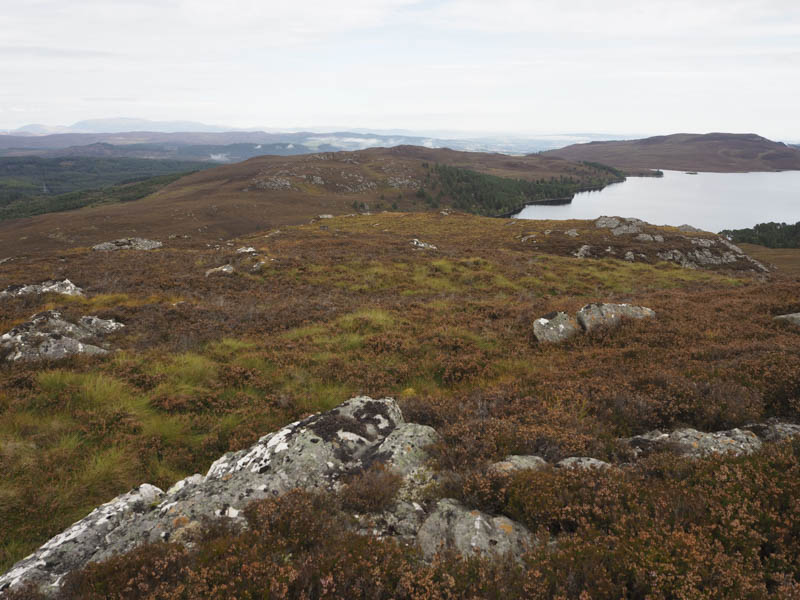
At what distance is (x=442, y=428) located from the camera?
23.3ft

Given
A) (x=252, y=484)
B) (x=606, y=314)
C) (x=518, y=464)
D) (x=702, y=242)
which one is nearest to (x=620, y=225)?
(x=702, y=242)

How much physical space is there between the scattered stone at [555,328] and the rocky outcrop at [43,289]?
21841mm

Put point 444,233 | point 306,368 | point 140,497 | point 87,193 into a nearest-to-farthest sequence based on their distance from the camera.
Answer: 1. point 140,497
2. point 306,368
3. point 444,233
4. point 87,193

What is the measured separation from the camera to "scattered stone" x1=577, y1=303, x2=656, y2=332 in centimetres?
1287

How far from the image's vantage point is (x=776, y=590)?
10.7 ft

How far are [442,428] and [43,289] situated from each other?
21963 millimetres

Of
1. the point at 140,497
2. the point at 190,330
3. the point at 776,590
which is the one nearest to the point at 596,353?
the point at 776,590

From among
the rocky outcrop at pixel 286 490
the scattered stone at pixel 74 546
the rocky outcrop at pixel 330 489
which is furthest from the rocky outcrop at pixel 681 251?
the scattered stone at pixel 74 546

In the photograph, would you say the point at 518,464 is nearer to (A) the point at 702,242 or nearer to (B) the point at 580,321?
(B) the point at 580,321

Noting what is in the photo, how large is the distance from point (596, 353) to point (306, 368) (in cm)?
889

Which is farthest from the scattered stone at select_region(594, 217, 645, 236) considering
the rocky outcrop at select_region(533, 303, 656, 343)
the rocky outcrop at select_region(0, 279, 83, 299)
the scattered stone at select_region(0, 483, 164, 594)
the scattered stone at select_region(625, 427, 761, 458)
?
the scattered stone at select_region(0, 483, 164, 594)

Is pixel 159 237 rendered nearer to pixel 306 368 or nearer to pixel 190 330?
pixel 190 330

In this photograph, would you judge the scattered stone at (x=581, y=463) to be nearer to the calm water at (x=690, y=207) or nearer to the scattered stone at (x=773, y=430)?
the scattered stone at (x=773, y=430)

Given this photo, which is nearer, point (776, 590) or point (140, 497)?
point (776, 590)
